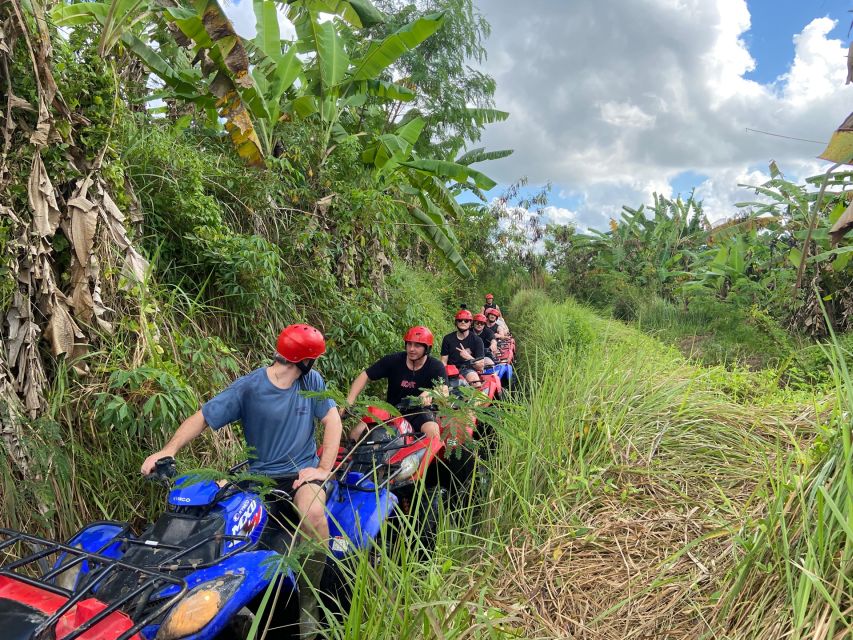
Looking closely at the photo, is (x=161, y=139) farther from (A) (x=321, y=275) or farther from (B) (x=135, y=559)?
(B) (x=135, y=559)

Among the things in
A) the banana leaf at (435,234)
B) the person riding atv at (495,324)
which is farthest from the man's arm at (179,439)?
the person riding atv at (495,324)

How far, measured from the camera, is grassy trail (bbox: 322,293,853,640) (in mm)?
1795

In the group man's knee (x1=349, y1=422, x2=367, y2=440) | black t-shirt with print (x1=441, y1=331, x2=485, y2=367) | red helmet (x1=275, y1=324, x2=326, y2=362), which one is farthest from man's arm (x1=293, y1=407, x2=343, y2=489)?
black t-shirt with print (x1=441, y1=331, x2=485, y2=367)

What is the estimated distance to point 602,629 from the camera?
2.17 meters

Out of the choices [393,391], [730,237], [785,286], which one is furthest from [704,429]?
[730,237]

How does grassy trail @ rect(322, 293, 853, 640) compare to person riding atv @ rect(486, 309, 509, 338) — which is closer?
grassy trail @ rect(322, 293, 853, 640)

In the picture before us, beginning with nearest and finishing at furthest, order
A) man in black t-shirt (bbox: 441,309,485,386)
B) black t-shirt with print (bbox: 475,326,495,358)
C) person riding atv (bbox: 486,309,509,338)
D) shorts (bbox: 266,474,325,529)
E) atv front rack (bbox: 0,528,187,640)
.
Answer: atv front rack (bbox: 0,528,187,640), shorts (bbox: 266,474,325,529), man in black t-shirt (bbox: 441,309,485,386), black t-shirt with print (bbox: 475,326,495,358), person riding atv (bbox: 486,309,509,338)

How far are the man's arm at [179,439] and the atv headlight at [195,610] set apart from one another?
0.87 metres

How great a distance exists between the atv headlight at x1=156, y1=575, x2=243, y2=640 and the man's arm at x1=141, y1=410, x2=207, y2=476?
875mm

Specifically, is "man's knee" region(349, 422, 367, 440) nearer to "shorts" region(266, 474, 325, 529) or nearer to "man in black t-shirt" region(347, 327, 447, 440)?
"shorts" region(266, 474, 325, 529)

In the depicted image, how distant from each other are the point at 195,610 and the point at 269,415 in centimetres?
147

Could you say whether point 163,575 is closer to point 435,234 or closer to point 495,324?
point 435,234

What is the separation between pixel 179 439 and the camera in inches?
121

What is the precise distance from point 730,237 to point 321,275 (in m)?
11.1
